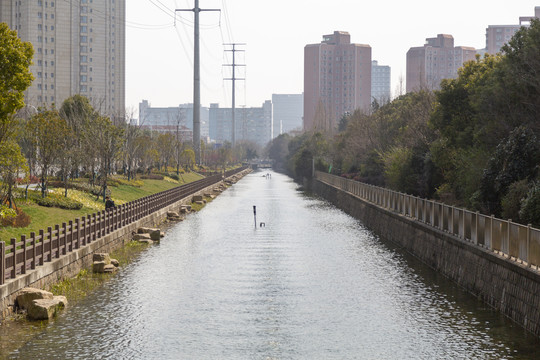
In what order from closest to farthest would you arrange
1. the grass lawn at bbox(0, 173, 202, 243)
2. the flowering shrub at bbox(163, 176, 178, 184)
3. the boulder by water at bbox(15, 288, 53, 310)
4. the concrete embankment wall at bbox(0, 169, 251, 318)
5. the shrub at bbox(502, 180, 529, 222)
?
the concrete embankment wall at bbox(0, 169, 251, 318), the boulder by water at bbox(15, 288, 53, 310), the shrub at bbox(502, 180, 529, 222), the grass lawn at bbox(0, 173, 202, 243), the flowering shrub at bbox(163, 176, 178, 184)

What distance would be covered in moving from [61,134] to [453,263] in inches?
1129

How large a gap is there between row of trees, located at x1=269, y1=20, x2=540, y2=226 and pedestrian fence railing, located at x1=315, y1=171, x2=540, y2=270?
1.84 metres

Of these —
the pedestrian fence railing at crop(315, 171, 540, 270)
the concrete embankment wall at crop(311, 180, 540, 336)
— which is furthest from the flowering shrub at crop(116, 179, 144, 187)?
the concrete embankment wall at crop(311, 180, 540, 336)

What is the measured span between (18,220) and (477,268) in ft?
64.7

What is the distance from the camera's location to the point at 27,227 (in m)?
32.2

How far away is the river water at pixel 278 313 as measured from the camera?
1775 centimetres

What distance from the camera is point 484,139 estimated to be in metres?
37.3

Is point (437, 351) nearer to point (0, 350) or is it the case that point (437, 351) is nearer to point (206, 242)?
point (0, 350)

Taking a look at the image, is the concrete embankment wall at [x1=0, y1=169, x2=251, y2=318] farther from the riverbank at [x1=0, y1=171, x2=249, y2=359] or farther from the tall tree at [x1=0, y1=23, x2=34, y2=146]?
the tall tree at [x1=0, y1=23, x2=34, y2=146]

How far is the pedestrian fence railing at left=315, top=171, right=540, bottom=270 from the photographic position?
63.3 feet

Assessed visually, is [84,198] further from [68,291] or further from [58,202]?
[68,291]

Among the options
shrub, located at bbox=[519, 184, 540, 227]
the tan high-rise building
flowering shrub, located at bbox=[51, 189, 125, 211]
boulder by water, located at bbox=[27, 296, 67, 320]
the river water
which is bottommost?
the river water

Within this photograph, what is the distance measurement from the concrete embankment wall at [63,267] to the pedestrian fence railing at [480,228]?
46.2 ft

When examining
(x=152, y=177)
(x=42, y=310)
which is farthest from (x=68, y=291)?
(x=152, y=177)
